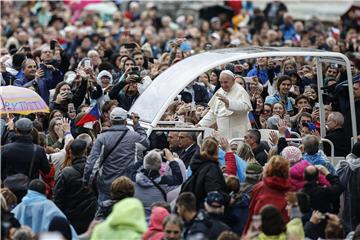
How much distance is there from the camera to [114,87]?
21.1 metres

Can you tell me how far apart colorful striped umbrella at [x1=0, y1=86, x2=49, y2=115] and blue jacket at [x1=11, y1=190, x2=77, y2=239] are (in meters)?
3.58

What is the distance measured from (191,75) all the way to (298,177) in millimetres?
3660

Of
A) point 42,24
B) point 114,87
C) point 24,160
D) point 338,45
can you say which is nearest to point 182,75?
point 114,87

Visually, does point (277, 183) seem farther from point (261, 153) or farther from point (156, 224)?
point (261, 153)

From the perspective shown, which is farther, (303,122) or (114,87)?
(114,87)

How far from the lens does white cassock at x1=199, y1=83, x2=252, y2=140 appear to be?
19.2 meters

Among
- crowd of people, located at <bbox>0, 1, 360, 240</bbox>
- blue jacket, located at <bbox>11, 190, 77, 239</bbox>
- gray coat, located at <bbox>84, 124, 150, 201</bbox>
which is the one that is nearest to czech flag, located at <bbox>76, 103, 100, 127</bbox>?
crowd of people, located at <bbox>0, 1, 360, 240</bbox>

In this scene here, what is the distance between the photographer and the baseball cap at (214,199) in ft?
49.2

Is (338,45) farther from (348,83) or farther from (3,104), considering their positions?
(3,104)

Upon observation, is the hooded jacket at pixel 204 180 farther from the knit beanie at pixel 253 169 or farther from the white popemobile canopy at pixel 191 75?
the white popemobile canopy at pixel 191 75

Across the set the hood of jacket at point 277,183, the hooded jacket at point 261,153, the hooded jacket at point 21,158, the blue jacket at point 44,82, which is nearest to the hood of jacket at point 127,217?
the hood of jacket at point 277,183

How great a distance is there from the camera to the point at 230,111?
19.2 m

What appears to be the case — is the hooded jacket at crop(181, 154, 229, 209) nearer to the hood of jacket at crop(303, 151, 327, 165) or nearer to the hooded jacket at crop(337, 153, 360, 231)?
the hood of jacket at crop(303, 151, 327, 165)

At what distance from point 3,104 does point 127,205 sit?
5.74 meters
